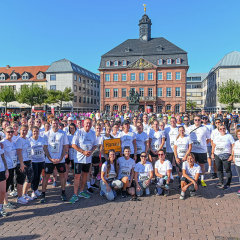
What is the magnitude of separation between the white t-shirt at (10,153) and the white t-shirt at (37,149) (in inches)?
20.2

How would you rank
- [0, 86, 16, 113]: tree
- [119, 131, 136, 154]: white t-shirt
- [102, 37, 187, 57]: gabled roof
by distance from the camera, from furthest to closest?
[102, 37, 187, 57]: gabled roof → [0, 86, 16, 113]: tree → [119, 131, 136, 154]: white t-shirt

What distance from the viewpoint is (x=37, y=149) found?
576cm

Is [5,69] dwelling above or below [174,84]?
above

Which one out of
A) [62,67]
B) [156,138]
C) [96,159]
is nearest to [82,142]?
[96,159]

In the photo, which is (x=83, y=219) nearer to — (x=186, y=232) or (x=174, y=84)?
(x=186, y=232)

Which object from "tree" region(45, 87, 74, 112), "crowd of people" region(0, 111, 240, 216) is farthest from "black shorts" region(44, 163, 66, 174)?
"tree" region(45, 87, 74, 112)

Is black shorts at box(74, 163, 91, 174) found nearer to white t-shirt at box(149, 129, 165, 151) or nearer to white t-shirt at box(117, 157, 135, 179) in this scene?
white t-shirt at box(117, 157, 135, 179)

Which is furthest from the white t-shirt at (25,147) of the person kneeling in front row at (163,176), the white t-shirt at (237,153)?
the white t-shirt at (237,153)

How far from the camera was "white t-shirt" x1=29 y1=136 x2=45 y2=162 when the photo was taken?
18.8 feet

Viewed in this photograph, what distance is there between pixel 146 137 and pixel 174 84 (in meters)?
44.9

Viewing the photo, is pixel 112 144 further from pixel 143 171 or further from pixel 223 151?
pixel 223 151

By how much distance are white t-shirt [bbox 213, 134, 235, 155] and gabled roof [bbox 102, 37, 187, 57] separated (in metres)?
45.4

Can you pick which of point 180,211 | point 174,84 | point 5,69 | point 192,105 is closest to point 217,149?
point 180,211

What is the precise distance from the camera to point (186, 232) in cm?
412
